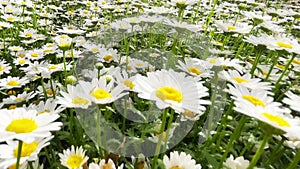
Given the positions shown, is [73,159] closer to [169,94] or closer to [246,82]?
[169,94]

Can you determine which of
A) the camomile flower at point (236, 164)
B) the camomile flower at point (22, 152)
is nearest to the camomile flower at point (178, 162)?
the camomile flower at point (236, 164)

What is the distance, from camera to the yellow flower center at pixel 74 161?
3.63 feet

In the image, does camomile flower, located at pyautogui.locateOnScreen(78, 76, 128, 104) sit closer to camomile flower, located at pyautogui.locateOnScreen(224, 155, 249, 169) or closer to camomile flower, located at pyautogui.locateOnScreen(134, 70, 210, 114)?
camomile flower, located at pyautogui.locateOnScreen(134, 70, 210, 114)

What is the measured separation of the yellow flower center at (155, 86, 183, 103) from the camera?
979 millimetres

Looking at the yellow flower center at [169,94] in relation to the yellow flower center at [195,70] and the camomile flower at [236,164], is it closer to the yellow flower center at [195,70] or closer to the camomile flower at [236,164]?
the camomile flower at [236,164]

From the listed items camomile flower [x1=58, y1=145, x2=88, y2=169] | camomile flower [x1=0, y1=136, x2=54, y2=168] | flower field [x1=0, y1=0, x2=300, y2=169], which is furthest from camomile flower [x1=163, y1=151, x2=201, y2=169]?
camomile flower [x1=0, y1=136, x2=54, y2=168]

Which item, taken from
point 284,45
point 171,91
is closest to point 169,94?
point 171,91

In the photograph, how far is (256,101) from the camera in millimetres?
1005

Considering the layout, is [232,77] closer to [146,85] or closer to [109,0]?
[146,85]

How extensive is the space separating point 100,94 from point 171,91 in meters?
0.30

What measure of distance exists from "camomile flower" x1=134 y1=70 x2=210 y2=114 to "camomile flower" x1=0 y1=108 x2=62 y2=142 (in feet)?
0.90

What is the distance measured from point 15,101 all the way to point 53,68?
0.30 m

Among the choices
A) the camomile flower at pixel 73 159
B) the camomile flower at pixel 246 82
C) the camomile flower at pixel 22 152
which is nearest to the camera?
the camomile flower at pixel 22 152

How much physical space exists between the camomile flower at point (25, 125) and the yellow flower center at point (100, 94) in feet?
0.88
